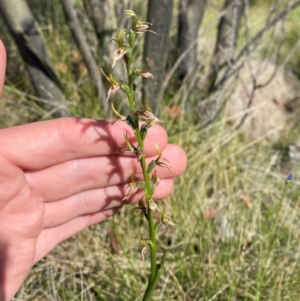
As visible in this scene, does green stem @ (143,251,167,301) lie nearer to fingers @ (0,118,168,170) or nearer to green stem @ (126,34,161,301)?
green stem @ (126,34,161,301)

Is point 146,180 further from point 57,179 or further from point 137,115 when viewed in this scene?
point 57,179

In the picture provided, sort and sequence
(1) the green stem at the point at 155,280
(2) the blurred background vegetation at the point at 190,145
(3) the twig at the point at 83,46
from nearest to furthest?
(1) the green stem at the point at 155,280
(2) the blurred background vegetation at the point at 190,145
(3) the twig at the point at 83,46

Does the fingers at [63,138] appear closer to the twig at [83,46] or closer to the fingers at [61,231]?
the fingers at [61,231]

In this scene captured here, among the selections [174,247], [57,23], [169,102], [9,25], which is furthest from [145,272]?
[57,23]

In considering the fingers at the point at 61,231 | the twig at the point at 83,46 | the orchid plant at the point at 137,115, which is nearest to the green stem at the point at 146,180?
the orchid plant at the point at 137,115

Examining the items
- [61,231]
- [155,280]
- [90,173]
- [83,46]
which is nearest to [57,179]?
[90,173]

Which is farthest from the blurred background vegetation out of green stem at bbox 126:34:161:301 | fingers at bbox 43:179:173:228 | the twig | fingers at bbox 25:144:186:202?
green stem at bbox 126:34:161:301
